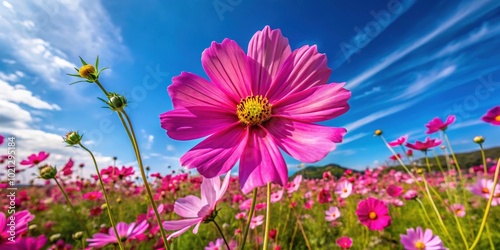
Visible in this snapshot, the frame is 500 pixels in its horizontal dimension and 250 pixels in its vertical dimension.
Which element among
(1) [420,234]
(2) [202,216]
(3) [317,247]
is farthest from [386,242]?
(2) [202,216]

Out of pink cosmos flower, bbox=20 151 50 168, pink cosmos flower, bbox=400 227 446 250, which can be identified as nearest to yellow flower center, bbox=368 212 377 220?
pink cosmos flower, bbox=400 227 446 250

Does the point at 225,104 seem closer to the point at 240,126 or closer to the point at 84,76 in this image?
the point at 240,126

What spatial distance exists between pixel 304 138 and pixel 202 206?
0.83 ft

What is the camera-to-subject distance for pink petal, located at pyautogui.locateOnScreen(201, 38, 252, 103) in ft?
1.46

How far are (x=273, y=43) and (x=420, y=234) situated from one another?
1309 mm

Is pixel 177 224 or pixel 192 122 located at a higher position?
pixel 192 122

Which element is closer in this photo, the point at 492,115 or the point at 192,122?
the point at 192,122

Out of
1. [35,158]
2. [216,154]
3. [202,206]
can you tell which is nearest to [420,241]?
[202,206]

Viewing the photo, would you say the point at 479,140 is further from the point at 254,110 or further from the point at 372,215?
the point at 254,110

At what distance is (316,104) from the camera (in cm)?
43

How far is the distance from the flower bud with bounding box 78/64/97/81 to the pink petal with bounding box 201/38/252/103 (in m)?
0.17

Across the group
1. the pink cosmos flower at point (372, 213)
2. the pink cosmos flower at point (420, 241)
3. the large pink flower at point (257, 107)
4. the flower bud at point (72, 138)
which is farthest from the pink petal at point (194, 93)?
the pink cosmos flower at point (372, 213)

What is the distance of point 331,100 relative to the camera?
1.33 feet

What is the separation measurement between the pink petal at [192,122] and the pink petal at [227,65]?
54 millimetres
